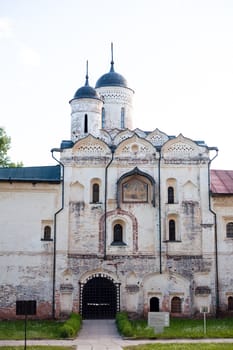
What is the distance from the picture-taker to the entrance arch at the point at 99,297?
939 inches

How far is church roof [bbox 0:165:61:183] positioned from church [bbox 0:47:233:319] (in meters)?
0.57

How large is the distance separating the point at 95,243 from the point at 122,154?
437 centimetres

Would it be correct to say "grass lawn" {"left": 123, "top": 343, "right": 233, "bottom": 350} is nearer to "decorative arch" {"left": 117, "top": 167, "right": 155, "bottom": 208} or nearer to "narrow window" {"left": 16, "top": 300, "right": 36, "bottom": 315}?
"narrow window" {"left": 16, "top": 300, "right": 36, "bottom": 315}

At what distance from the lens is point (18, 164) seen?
3803 cm

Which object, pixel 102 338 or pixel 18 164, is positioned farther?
pixel 18 164

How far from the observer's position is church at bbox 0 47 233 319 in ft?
78.0

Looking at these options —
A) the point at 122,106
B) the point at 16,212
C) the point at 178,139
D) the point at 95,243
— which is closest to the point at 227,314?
the point at 95,243

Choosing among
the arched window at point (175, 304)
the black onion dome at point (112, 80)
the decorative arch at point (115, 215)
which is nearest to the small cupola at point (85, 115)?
the black onion dome at point (112, 80)

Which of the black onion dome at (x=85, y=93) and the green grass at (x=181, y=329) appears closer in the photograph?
the green grass at (x=181, y=329)

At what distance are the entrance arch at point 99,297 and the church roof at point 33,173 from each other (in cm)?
512

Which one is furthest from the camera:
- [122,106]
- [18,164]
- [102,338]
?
[18,164]

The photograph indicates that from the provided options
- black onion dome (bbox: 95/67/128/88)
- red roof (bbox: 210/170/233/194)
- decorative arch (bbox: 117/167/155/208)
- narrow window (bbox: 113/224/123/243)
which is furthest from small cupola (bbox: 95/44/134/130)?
narrow window (bbox: 113/224/123/243)

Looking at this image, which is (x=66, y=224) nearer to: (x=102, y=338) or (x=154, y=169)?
(x=154, y=169)

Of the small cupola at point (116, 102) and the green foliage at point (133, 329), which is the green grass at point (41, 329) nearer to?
the green foliage at point (133, 329)
